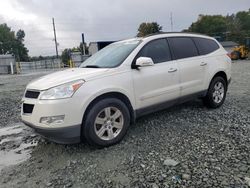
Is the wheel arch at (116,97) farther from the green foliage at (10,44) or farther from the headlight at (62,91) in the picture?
the green foliage at (10,44)

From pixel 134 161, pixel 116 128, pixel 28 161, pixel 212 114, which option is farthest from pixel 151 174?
pixel 212 114

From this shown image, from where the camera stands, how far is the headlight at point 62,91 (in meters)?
3.62

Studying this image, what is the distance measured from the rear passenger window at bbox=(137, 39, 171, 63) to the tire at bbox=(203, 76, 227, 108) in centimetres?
149

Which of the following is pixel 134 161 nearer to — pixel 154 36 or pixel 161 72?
pixel 161 72

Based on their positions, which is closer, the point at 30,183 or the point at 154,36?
the point at 30,183

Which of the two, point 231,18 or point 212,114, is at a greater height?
point 231,18

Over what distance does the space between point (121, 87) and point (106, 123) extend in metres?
0.64

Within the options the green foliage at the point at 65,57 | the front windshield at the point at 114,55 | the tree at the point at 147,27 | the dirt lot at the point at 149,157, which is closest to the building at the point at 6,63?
the green foliage at the point at 65,57

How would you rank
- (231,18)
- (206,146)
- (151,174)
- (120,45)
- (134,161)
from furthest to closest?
(231,18) < (120,45) < (206,146) < (134,161) < (151,174)

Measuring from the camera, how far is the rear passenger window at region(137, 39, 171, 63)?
15.3 ft

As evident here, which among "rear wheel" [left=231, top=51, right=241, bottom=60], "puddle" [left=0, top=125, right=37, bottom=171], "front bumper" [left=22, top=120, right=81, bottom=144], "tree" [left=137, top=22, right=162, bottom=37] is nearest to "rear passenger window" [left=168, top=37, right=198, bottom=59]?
"front bumper" [left=22, top=120, right=81, bottom=144]

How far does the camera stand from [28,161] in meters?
3.90

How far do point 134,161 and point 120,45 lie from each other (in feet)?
8.22

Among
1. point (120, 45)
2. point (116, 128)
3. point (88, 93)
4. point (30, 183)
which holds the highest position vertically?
point (120, 45)
